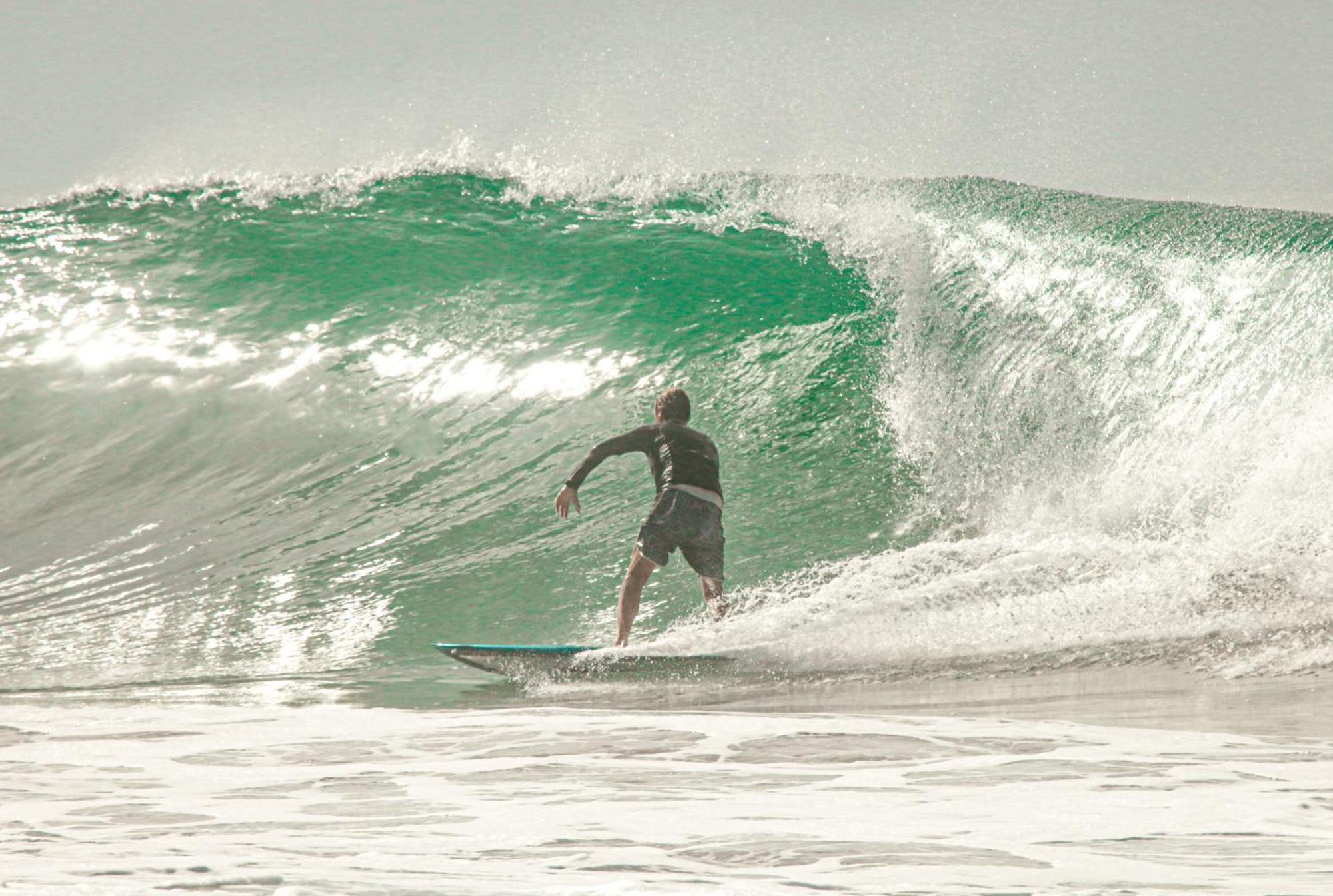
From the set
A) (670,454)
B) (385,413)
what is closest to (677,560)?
(670,454)

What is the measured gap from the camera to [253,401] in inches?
386

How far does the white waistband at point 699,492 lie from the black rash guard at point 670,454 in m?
0.01

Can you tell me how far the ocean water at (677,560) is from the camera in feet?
8.60

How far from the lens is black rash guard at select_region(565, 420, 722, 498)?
5977 millimetres

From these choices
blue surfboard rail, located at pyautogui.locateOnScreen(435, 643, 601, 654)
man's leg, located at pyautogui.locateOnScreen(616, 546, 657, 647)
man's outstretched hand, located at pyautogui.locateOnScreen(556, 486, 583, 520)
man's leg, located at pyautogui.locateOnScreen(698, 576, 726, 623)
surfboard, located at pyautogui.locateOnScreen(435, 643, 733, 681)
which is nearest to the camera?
surfboard, located at pyautogui.locateOnScreen(435, 643, 733, 681)

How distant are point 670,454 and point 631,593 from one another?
729mm

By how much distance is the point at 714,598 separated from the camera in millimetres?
5867

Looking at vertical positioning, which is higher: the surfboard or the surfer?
the surfer

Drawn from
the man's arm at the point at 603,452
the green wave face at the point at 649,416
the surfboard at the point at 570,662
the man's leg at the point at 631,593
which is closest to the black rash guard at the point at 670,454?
the man's arm at the point at 603,452

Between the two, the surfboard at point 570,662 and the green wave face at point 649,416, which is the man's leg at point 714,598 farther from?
the surfboard at point 570,662

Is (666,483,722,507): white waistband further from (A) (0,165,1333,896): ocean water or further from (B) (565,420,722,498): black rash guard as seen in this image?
(A) (0,165,1333,896): ocean water

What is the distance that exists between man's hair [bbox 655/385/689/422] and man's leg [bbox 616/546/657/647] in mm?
678

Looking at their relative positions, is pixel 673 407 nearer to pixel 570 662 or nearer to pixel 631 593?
pixel 631 593

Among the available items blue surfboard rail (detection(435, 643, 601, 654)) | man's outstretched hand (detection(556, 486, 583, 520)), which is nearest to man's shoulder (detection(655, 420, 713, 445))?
man's outstretched hand (detection(556, 486, 583, 520))
